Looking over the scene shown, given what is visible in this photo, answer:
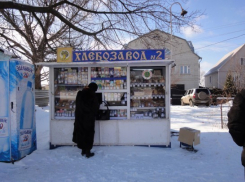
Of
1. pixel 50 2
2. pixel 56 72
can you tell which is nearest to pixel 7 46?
pixel 50 2

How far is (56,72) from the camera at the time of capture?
18.2ft

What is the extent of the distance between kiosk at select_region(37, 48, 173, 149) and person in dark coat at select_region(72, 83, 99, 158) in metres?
0.56

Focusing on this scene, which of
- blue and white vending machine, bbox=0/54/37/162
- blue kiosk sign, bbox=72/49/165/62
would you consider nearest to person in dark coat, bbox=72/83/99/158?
blue kiosk sign, bbox=72/49/165/62

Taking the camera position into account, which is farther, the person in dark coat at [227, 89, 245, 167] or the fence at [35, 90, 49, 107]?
the fence at [35, 90, 49, 107]

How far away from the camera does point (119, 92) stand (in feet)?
17.9

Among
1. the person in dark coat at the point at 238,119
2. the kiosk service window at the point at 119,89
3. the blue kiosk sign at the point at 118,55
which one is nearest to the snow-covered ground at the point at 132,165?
the kiosk service window at the point at 119,89

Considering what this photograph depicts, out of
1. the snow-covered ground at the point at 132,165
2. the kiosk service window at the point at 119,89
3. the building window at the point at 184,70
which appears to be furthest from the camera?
the building window at the point at 184,70

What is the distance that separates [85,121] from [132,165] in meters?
1.50

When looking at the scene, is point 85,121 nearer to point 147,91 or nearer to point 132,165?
point 132,165

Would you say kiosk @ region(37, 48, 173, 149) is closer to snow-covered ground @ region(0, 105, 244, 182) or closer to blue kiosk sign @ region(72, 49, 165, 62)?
blue kiosk sign @ region(72, 49, 165, 62)

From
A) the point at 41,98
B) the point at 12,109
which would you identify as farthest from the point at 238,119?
the point at 41,98

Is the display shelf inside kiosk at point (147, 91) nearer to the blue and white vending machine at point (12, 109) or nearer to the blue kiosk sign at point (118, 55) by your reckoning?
the blue kiosk sign at point (118, 55)

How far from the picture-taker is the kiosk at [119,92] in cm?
514

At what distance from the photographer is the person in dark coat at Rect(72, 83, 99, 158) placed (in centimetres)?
464
